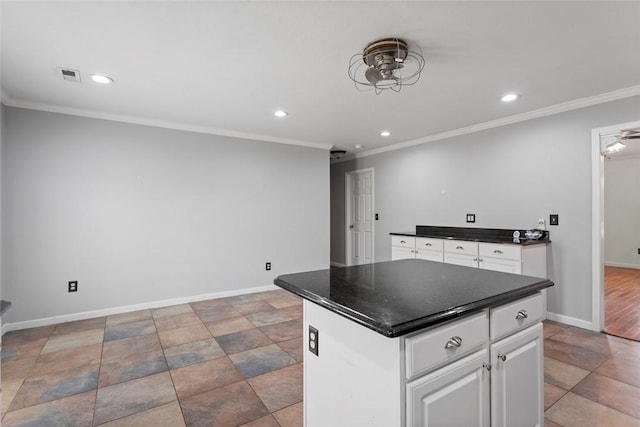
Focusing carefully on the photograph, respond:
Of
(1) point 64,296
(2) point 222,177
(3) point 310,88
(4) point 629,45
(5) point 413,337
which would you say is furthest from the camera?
(2) point 222,177

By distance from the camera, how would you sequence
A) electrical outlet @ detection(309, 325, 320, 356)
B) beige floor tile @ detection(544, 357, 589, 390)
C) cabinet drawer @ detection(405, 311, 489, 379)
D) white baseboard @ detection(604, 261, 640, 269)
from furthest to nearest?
white baseboard @ detection(604, 261, 640, 269)
beige floor tile @ detection(544, 357, 589, 390)
electrical outlet @ detection(309, 325, 320, 356)
cabinet drawer @ detection(405, 311, 489, 379)

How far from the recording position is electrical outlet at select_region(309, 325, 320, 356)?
4.71 ft

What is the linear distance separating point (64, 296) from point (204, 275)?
57.9 inches

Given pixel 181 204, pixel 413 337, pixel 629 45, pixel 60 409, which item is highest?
pixel 629 45

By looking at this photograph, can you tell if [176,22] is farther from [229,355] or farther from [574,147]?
[574,147]

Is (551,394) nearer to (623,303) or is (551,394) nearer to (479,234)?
(479,234)

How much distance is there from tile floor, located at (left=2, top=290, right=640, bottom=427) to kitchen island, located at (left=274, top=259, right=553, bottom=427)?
2.20 ft

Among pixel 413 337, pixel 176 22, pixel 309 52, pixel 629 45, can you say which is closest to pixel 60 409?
pixel 413 337

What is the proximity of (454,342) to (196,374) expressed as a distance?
1998 mm

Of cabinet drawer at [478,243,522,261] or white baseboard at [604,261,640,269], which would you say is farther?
white baseboard at [604,261,640,269]

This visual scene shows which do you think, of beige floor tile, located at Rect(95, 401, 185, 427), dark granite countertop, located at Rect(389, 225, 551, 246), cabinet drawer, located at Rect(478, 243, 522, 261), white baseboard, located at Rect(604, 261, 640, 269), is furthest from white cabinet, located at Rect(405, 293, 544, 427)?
white baseboard, located at Rect(604, 261, 640, 269)

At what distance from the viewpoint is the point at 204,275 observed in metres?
4.18

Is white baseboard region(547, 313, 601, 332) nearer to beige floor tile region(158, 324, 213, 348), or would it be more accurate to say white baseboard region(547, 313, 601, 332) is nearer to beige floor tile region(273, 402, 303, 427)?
beige floor tile region(273, 402, 303, 427)

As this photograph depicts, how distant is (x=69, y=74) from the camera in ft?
8.25
